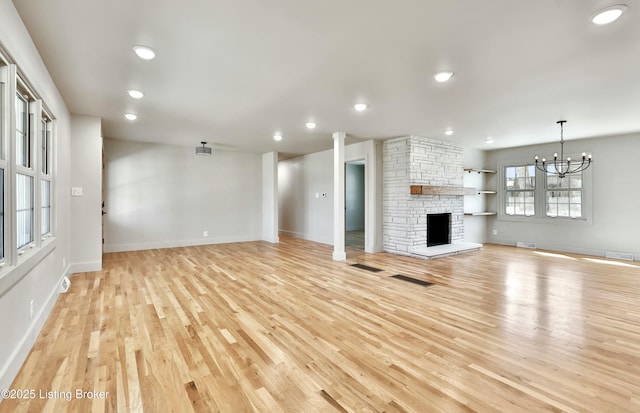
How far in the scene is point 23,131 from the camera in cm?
267

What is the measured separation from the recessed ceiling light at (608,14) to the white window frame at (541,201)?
5775mm

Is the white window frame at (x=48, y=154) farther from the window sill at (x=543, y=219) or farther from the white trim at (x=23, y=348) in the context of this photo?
the window sill at (x=543, y=219)

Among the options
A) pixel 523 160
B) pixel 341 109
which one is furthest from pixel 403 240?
pixel 523 160

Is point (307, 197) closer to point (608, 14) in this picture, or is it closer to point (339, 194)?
point (339, 194)

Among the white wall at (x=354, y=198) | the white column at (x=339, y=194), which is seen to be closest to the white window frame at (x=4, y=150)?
the white column at (x=339, y=194)

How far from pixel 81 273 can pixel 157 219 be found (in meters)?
2.63

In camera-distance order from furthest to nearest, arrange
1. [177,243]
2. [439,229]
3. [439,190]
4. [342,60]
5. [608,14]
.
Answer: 1. [177,243]
2. [439,229]
3. [439,190]
4. [342,60]
5. [608,14]

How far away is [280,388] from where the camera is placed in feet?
6.12

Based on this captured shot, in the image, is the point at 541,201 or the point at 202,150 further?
the point at 541,201

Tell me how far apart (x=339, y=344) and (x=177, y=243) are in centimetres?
629

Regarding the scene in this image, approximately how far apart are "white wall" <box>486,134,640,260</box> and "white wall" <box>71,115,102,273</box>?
9.30m

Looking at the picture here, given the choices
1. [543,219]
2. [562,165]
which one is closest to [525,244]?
[543,219]

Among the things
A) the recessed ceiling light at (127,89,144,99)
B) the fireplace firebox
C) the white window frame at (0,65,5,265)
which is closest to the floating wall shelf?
the fireplace firebox

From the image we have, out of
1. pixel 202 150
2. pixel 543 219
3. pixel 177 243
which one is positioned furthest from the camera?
pixel 177 243
